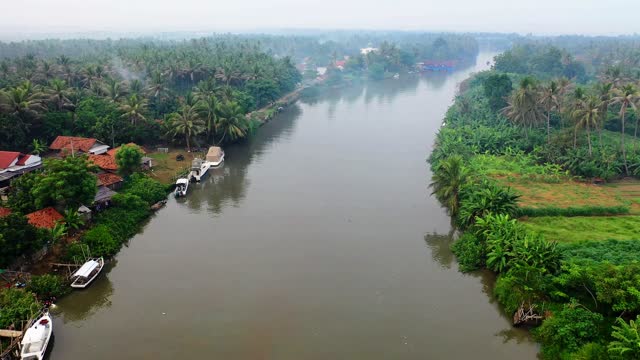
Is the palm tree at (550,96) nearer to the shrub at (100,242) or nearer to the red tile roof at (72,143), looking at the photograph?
the shrub at (100,242)

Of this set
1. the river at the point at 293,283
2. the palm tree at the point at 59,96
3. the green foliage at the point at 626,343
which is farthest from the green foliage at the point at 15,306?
the palm tree at the point at 59,96

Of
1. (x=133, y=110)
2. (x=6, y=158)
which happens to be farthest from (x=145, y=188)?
(x=133, y=110)

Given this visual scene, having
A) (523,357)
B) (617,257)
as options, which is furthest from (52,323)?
Answer: (617,257)

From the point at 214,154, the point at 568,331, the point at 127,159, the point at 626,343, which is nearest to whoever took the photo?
the point at 626,343

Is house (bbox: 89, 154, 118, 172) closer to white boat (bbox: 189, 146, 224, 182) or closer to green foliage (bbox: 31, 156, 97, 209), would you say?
white boat (bbox: 189, 146, 224, 182)

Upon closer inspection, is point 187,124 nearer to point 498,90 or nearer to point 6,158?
point 6,158

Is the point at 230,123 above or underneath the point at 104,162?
above
